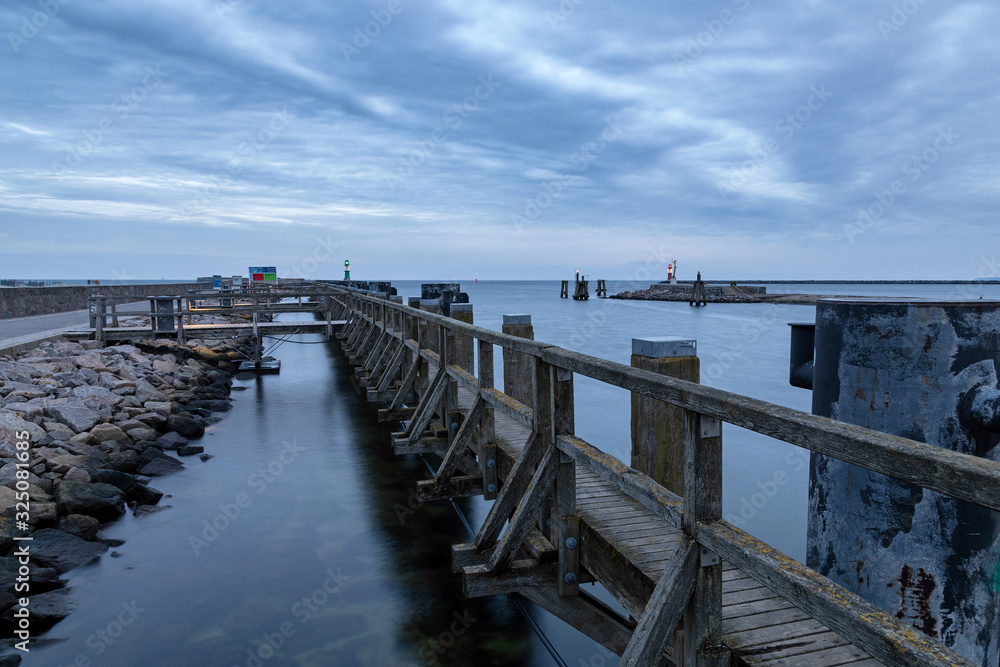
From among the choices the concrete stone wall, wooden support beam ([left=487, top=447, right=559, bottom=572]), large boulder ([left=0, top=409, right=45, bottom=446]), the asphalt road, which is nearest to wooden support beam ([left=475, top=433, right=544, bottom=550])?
wooden support beam ([left=487, top=447, right=559, bottom=572])

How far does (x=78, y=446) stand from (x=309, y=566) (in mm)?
5118

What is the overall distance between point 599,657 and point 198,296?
15.0 meters

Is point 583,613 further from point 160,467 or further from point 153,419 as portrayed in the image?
point 153,419

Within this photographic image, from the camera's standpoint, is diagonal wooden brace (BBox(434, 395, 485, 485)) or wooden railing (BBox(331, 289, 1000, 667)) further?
diagonal wooden brace (BBox(434, 395, 485, 485))

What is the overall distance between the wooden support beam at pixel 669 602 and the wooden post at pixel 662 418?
1.21 m

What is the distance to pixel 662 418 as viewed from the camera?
142 inches

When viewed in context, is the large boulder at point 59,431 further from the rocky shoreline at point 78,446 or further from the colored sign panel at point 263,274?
the colored sign panel at point 263,274

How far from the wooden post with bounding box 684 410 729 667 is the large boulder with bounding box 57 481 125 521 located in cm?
849

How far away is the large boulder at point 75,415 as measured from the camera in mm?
10805

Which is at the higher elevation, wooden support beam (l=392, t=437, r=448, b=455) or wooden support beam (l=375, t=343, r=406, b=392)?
wooden support beam (l=375, t=343, r=406, b=392)

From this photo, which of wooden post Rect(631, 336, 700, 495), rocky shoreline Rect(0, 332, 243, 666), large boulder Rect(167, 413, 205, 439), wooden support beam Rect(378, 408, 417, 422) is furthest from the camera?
large boulder Rect(167, 413, 205, 439)

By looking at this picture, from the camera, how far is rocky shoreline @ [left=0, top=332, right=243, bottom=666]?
270 inches

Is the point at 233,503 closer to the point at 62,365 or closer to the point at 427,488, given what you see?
the point at 427,488

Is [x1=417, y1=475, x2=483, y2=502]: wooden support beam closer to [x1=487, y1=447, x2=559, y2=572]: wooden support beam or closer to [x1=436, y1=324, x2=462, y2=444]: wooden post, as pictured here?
[x1=436, y1=324, x2=462, y2=444]: wooden post
